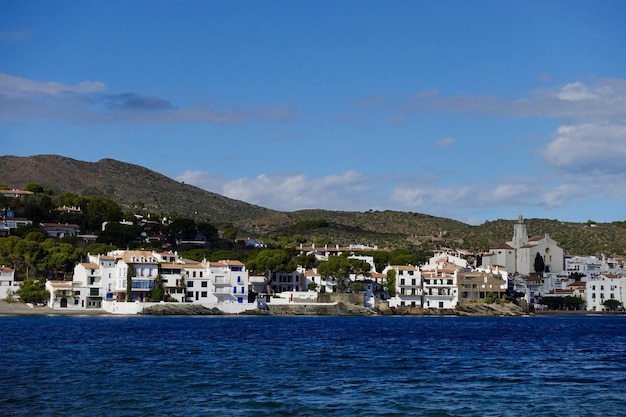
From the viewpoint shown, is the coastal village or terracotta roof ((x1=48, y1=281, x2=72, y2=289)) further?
the coastal village

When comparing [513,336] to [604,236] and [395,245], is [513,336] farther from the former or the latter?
[604,236]

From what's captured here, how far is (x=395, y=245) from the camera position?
148000mm

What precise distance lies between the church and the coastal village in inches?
6.0

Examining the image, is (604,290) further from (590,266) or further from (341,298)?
(341,298)

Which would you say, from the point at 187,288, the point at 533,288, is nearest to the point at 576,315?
the point at 533,288

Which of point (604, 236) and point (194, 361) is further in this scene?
point (604, 236)

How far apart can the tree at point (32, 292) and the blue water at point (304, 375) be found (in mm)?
33744

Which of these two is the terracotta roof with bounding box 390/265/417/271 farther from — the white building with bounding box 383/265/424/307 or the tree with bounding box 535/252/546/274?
the tree with bounding box 535/252/546/274

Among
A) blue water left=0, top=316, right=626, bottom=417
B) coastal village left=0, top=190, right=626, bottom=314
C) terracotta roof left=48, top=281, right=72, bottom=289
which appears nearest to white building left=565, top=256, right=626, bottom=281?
coastal village left=0, top=190, right=626, bottom=314

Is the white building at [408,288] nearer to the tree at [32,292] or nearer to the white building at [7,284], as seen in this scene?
the tree at [32,292]

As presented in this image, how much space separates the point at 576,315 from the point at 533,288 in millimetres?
11316

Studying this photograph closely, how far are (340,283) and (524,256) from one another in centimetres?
4468

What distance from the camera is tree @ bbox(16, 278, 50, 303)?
8839 cm

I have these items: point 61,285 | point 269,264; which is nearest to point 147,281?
point 61,285
